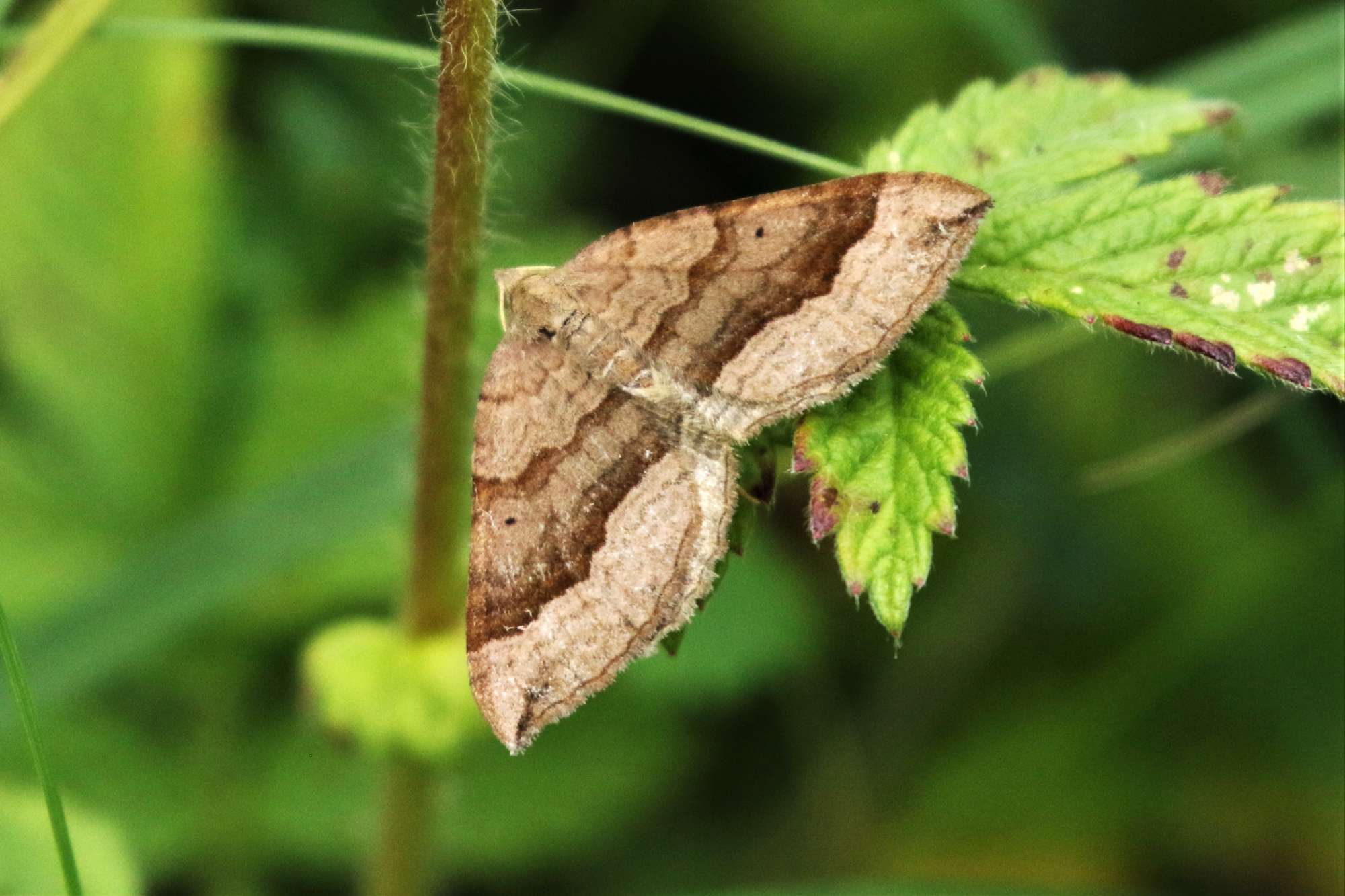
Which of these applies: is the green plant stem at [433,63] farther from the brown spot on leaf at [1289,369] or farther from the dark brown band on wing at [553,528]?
the brown spot on leaf at [1289,369]

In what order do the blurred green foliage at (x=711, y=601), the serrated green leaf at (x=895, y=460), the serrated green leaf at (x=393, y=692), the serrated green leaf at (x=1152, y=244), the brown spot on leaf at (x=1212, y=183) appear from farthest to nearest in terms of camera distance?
the blurred green foliage at (x=711, y=601) → the serrated green leaf at (x=393, y=692) → the brown spot on leaf at (x=1212, y=183) → the serrated green leaf at (x=1152, y=244) → the serrated green leaf at (x=895, y=460)

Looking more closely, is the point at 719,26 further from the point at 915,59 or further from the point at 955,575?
the point at 955,575

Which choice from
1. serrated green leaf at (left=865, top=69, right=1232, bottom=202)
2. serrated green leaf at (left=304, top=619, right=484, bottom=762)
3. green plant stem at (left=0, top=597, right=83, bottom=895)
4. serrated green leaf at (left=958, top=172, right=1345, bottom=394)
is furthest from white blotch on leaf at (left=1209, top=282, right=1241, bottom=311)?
green plant stem at (left=0, top=597, right=83, bottom=895)

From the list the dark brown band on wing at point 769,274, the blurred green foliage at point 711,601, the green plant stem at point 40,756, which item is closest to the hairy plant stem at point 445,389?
the dark brown band on wing at point 769,274

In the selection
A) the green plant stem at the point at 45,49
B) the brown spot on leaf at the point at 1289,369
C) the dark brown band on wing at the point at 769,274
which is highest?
the green plant stem at the point at 45,49

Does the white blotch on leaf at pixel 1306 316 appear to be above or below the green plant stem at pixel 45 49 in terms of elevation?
below

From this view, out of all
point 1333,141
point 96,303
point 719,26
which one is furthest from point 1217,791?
point 96,303
